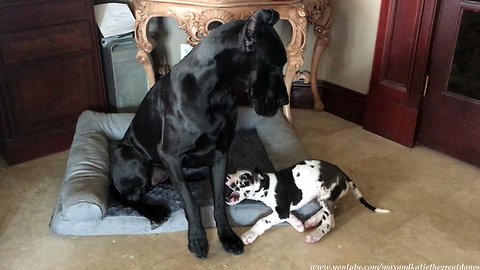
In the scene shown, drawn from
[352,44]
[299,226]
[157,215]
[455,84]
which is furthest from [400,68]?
[157,215]

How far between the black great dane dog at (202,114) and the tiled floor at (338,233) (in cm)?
11

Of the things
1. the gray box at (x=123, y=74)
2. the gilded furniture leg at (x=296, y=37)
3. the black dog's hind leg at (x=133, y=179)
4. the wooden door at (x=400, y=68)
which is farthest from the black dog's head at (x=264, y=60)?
the gray box at (x=123, y=74)

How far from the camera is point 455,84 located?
7.58ft

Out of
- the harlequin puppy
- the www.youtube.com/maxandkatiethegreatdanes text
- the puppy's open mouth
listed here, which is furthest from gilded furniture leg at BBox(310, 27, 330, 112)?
the www.youtube.com/maxandkatiethegreatdanes text

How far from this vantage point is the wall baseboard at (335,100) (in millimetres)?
2771

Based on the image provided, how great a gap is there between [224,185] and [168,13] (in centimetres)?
95

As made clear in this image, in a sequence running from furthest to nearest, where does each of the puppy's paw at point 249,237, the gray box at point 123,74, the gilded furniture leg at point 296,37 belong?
the gray box at point 123,74, the gilded furniture leg at point 296,37, the puppy's paw at point 249,237

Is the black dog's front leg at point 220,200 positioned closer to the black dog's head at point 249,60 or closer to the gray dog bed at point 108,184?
the gray dog bed at point 108,184

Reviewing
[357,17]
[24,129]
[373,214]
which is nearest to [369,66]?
[357,17]

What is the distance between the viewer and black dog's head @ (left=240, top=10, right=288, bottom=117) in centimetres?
137

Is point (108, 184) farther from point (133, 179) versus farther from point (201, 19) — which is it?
point (201, 19)

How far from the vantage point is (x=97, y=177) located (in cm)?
193

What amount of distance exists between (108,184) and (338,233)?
0.95 m

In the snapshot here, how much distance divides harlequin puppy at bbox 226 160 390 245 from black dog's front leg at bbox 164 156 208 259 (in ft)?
0.50
